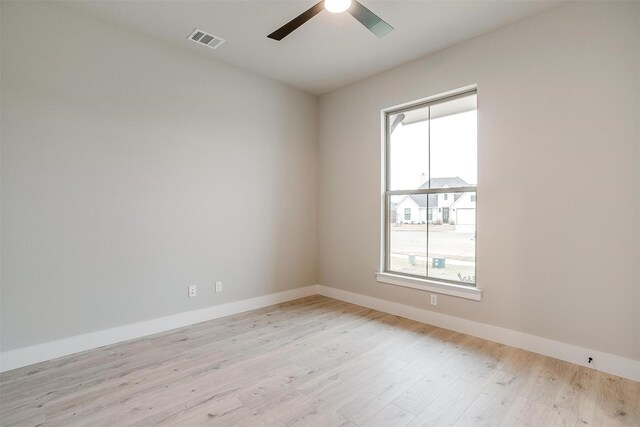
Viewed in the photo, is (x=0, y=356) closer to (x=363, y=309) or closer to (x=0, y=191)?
(x=0, y=191)

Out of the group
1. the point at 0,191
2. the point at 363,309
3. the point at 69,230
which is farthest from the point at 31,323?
the point at 363,309

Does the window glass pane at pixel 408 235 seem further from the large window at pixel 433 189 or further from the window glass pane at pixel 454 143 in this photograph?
the window glass pane at pixel 454 143

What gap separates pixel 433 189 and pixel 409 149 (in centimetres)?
61

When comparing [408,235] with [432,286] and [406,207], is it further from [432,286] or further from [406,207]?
[432,286]

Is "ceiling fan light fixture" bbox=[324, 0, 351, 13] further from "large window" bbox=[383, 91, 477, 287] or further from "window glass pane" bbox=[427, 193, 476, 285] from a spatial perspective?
"window glass pane" bbox=[427, 193, 476, 285]

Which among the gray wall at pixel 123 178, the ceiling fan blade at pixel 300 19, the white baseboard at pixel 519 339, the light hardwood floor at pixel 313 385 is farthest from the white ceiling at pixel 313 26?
the light hardwood floor at pixel 313 385

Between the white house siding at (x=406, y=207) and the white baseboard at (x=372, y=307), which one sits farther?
the white house siding at (x=406, y=207)

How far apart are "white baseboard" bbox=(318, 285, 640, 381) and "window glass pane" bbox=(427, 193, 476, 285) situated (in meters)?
0.43

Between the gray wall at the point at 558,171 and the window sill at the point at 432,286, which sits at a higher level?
the gray wall at the point at 558,171

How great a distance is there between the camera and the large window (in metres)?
3.21

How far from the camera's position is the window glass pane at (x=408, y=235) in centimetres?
357

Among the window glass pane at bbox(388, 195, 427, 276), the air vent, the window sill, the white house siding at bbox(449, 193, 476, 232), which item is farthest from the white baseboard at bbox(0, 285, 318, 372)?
the air vent

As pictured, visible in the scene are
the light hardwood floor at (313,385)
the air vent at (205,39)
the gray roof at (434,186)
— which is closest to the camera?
the light hardwood floor at (313,385)

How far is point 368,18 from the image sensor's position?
7.48ft
